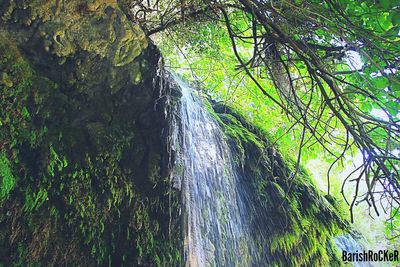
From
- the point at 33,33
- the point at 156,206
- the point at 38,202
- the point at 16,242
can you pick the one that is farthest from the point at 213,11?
the point at 16,242

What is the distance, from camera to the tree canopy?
5.72ft

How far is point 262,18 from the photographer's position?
192 centimetres

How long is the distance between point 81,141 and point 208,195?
0.91 m

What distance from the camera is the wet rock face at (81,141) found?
1712mm

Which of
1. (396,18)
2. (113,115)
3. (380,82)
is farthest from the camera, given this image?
(113,115)

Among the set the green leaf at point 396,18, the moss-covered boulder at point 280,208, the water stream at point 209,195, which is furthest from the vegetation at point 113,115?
the moss-covered boulder at point 280,208

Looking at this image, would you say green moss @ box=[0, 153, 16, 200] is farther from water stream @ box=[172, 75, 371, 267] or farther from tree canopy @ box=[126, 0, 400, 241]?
tree canopy @ box=[126, 0, 400, 241]

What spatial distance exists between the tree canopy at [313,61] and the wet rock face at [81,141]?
44cm

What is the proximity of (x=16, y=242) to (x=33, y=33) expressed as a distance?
1.03m

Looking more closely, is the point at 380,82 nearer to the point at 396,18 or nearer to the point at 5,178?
the point at 396,18

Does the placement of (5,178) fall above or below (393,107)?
below

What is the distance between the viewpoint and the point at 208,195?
2.37 metres

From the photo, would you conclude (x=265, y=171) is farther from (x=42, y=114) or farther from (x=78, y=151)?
(x=42, y=114)

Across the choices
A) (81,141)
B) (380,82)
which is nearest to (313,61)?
(380,82)
